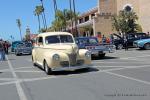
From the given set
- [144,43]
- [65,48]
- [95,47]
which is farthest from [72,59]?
[144,43]

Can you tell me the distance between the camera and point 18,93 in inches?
474

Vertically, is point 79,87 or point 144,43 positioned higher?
point 144,43

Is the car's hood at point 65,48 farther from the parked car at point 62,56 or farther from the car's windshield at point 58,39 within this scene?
the car's windshield at point 58,39

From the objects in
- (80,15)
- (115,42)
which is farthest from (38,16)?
(115,42)

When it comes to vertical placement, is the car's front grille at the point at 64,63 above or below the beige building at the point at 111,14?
below

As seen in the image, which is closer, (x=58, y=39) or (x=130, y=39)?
(x=58, y=39)

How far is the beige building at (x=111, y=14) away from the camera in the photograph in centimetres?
5962

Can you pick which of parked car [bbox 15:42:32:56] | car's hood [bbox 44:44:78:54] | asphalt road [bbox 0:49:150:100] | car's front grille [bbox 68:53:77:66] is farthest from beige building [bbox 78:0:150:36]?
asphalt road [bbox 0:49:150:100]

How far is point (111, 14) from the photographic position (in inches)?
2714

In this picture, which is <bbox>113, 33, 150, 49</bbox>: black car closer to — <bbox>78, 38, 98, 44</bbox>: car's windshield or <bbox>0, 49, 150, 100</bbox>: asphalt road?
<bbox>78, 38, 98, 44</bbox>: car's windshield

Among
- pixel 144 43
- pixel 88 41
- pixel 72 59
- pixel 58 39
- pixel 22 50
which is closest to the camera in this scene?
pixel 72 59

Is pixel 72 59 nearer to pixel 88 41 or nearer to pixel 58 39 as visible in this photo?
pixel 58 39

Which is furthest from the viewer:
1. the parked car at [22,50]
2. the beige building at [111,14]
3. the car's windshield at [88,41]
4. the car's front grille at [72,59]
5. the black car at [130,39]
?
the beige building at [111,14]

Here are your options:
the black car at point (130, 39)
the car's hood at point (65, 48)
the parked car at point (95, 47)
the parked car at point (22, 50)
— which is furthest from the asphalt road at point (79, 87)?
the parked car at point (22, 50)
